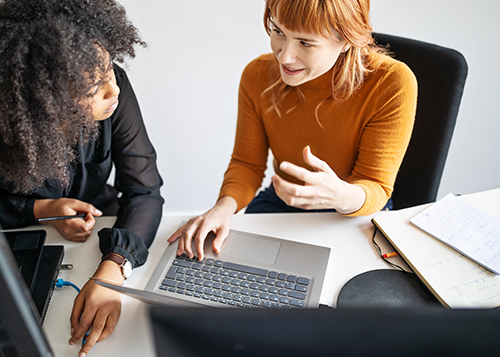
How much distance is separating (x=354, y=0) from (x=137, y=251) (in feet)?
2.35

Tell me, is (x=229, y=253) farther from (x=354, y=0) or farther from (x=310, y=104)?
(x=354, y=0)

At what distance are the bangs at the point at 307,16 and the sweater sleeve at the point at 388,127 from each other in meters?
0.20

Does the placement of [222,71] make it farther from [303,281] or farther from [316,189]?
[303,281]

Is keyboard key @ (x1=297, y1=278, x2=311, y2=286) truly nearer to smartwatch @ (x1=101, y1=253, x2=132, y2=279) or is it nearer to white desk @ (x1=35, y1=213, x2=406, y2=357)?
white desk @ (x1=35, y1=213, x2=406, y2=357)

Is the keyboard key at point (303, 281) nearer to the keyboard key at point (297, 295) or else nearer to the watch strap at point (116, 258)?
the keyboard key at point (297, 295)

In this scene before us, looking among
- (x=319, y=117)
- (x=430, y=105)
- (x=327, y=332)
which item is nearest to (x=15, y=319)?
(x=327, y=332)

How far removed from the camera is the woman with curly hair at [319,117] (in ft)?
2.72

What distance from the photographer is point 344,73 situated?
0.97 metres

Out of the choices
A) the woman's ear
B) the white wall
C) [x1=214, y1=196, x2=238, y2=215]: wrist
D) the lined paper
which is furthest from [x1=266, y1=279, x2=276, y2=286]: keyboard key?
the white wall

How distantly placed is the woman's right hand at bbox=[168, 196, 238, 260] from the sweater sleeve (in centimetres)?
34

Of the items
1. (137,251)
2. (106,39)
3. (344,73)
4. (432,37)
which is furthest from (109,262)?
(432,37)

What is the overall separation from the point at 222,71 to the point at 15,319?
1.41 meters

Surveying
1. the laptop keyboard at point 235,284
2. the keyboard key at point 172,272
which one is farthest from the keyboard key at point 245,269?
the keyboard key at point 172,272

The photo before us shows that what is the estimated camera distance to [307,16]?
2.68ft
